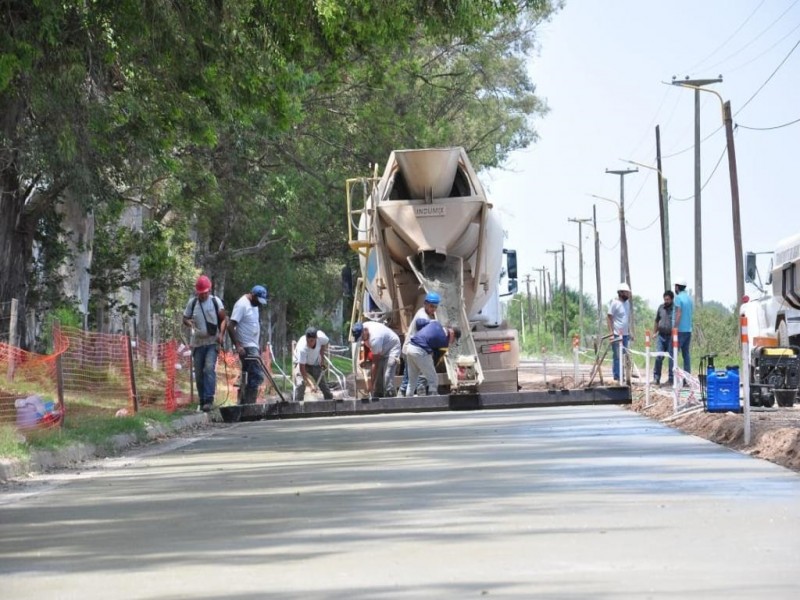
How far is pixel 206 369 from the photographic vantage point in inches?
908

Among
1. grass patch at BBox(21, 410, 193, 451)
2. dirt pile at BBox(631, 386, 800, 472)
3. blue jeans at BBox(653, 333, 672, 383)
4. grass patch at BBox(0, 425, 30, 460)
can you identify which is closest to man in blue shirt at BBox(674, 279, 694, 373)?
blue jeans at BBox(653, 333, 672, 383)

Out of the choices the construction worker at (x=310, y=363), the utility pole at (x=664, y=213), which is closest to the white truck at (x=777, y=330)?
the construction worker at (x=310, y=363)

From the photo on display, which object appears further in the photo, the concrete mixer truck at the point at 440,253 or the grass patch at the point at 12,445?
the concrete mixer truck at the point at 440,253

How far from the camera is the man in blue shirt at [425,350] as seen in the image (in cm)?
2309

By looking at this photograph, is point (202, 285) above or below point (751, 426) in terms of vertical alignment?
above

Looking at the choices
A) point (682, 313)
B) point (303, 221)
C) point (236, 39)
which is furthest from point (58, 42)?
point (303, 221)

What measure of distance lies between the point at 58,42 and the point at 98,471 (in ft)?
17.1

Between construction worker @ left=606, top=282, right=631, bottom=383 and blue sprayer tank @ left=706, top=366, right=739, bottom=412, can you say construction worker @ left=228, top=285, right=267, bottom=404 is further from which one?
blue sprayer tank @ left=706, top=366, right=739, bottom=412

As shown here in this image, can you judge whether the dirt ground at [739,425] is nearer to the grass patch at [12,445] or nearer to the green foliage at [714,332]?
the grass patch at [12,445]

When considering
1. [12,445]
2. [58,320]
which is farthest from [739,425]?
[58,320]

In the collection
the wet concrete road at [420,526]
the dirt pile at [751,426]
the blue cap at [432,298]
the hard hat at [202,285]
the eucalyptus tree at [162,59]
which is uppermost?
the eucalyptus tree at [162,59]

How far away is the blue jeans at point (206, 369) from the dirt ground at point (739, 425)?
5995 mm

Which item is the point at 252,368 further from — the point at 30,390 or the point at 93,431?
the point at 93,431

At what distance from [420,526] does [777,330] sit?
20241 millimetres
